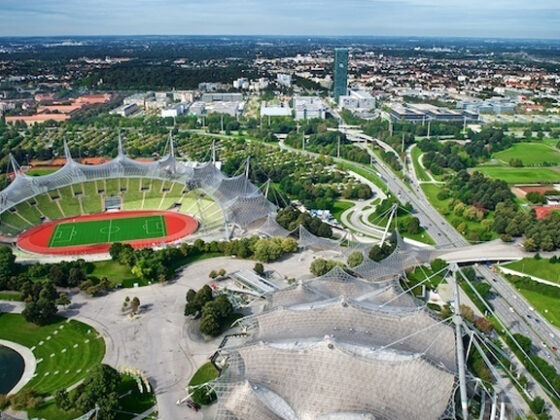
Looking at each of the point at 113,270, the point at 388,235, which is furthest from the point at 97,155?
the point at 388,235

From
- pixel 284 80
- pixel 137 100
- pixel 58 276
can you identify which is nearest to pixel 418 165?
pixel 58 276

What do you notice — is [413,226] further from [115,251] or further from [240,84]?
[240,84]

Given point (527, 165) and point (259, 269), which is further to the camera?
point (527, 165)

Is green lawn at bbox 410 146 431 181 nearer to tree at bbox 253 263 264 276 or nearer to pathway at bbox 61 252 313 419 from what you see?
pathway at bbox 61 252 313 419

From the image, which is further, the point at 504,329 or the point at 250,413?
the point at 504,329

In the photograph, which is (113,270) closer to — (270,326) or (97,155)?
(270,326)

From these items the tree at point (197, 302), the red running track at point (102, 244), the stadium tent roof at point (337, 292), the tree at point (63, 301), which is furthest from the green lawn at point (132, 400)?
the red running track at point (102, 244)
